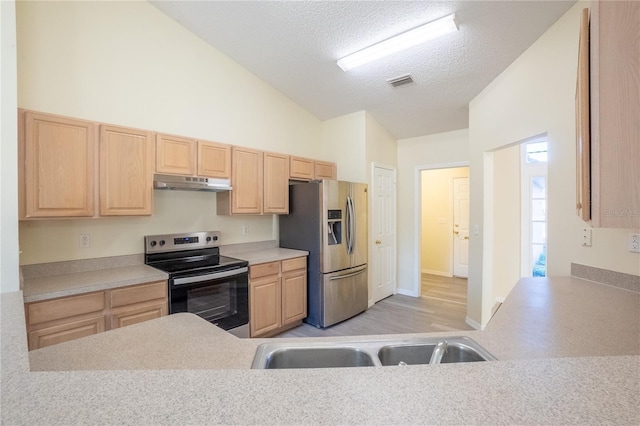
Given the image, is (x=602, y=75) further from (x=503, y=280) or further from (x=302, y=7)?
(x=503, y=280)

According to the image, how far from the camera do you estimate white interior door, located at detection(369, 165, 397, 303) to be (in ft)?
13.8

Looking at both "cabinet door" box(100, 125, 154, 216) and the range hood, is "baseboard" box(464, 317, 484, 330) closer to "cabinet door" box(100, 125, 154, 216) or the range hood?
the range hood

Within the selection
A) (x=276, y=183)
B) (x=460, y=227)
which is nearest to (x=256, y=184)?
(x=276, y=183)

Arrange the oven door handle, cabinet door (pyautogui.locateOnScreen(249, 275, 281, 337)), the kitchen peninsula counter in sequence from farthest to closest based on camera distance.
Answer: cabinet door (pyautogui.locateOnScreen(249, 275, 281, 337)) → the oven door handle → the kitchen peninsula counter

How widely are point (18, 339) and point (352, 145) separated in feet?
12.2

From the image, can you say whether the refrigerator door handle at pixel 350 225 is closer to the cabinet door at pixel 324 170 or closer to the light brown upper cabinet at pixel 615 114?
the cabinet door at pixel 324 170

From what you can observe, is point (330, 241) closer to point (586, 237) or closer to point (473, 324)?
point (473, 324)

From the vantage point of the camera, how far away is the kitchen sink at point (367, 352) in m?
1.08

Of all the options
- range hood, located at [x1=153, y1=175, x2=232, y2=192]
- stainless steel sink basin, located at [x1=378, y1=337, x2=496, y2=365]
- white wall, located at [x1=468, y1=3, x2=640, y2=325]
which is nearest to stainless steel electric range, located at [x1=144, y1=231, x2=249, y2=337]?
range hood, located at [x1=153, y1=175, x2=232, y2=192]

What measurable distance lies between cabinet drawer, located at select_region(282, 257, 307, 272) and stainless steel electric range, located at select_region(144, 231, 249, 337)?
0.50 meters

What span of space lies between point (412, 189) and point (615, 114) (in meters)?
3.71

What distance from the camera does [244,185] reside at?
10.4ft

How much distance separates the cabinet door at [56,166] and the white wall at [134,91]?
351 mm

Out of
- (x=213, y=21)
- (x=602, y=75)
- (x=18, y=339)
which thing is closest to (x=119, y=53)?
(x=213, y=21)
